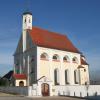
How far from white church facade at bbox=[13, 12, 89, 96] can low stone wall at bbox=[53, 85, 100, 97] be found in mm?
936

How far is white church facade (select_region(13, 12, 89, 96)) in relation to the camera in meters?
47.8

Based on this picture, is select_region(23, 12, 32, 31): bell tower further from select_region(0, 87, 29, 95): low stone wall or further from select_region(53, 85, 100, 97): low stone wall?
select_region(53, 85, 100, 97): low stone wall

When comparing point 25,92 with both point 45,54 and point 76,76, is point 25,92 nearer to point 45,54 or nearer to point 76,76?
point 45,54

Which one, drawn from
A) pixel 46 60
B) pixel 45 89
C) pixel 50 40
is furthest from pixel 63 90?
pixel 50 40

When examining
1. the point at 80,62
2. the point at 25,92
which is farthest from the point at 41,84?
the point at 80,62

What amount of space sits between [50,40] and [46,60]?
18.6ft

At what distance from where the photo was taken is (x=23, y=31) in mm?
52469

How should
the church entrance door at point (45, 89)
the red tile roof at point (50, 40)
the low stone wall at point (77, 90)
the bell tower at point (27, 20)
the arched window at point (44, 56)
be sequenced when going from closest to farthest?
the church entrance door at point (45, 89) < the low stone wall at point (77, 90) < the arched window at point (44, 56) < the red tile roof at point (50, 40) < the bell tower at point (27, 20)

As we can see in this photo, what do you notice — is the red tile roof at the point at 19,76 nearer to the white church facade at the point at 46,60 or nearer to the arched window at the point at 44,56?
the white church facade at the point at 46,60

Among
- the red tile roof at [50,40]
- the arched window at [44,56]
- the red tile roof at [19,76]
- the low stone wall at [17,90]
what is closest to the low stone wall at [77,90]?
the low stone wall at [17,90]

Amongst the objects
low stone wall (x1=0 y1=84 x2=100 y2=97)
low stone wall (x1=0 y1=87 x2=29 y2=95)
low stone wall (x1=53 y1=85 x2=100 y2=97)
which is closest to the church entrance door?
low stone wall (x1=0 y1=84 x2=100 y2=97)

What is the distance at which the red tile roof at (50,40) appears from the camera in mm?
50156

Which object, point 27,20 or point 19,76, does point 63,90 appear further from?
point 27,20

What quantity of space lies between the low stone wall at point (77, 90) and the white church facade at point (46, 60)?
936mm
